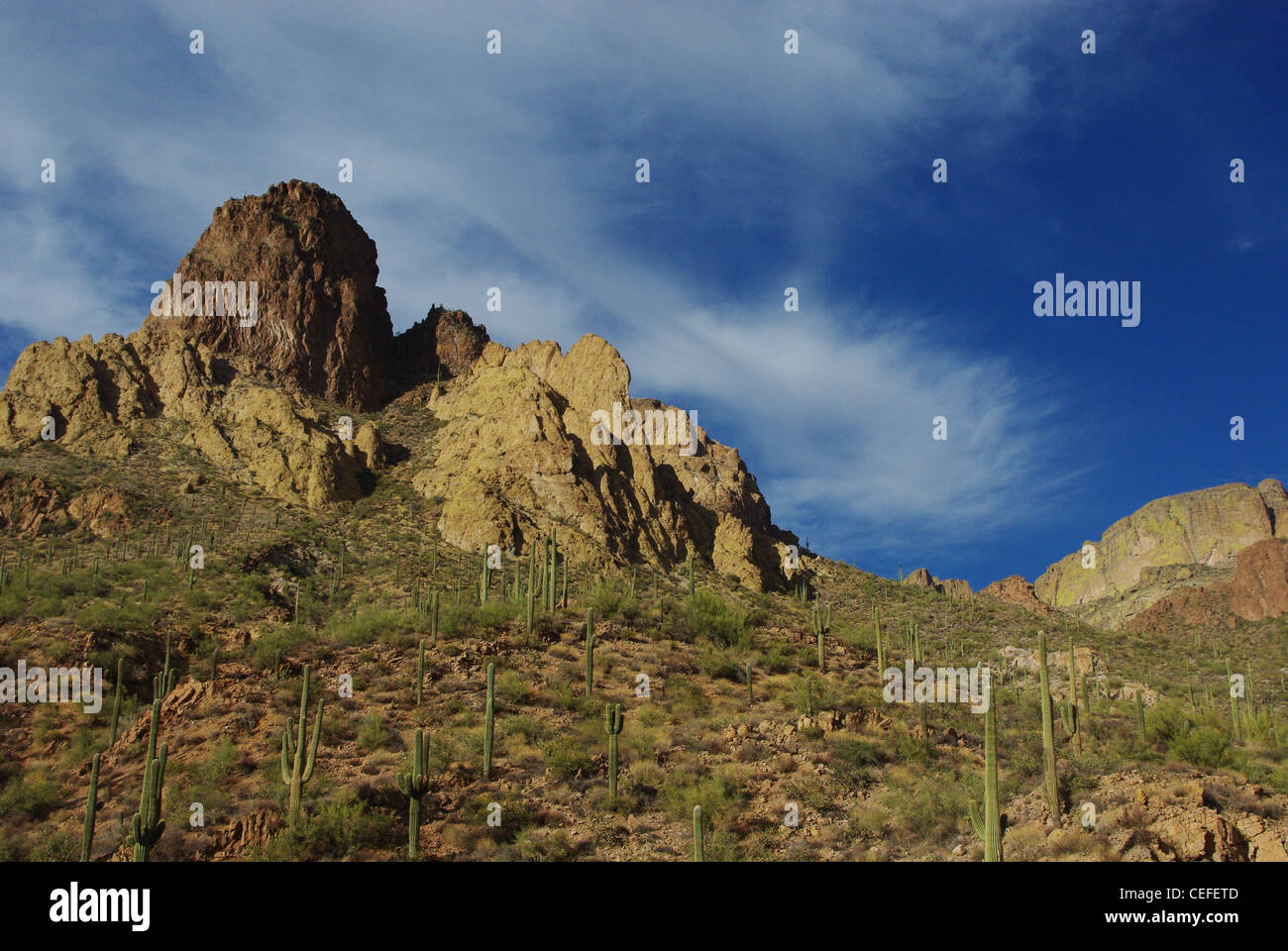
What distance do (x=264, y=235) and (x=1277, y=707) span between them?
302 ft

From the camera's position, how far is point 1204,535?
14950 centimetres

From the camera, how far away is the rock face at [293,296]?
80000 millimetres

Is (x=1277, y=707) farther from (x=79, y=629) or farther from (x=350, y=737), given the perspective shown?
(x=79, y=629)

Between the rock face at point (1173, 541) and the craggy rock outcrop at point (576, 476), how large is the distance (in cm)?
8637

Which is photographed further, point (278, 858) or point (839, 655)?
point (839, 655)

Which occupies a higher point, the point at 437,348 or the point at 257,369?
the point at 437,348

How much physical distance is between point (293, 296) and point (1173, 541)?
153 meters

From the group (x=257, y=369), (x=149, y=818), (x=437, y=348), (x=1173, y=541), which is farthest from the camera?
(x=1173, y=541)

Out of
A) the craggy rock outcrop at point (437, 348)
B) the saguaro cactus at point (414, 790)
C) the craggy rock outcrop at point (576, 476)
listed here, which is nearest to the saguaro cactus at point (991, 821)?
the saguaro cactus at point (414, 790)

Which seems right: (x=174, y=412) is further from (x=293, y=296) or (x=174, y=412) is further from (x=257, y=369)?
(x=293, y=296)

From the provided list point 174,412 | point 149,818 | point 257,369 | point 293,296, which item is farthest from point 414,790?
point 293,296

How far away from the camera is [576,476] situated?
61969mm

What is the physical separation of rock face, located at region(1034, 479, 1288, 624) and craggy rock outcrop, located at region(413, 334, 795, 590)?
86365 mm

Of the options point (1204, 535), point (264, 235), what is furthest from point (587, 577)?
point (1204, 535)
